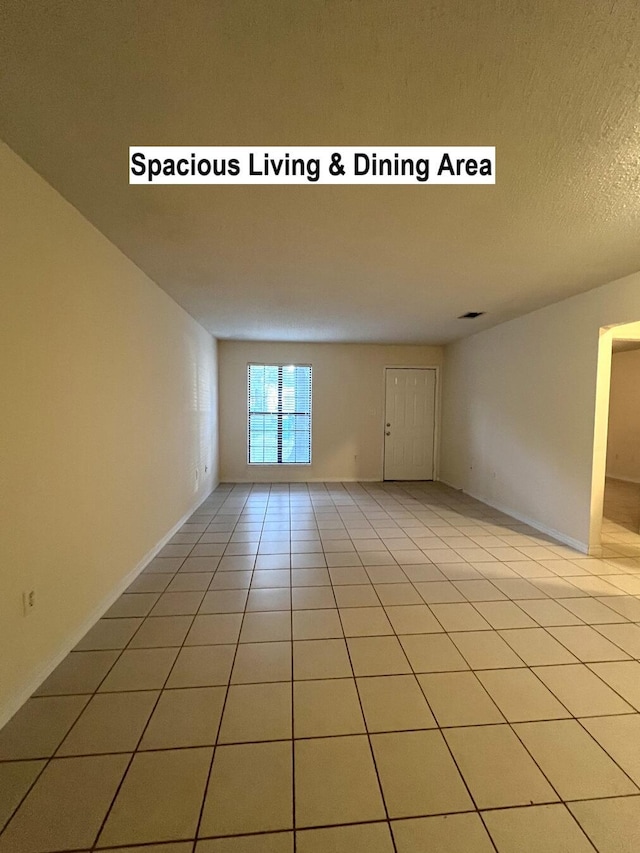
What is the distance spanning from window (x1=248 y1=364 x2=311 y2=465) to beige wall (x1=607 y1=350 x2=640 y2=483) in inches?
222

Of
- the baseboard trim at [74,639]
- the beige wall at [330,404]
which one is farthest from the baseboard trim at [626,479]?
the baseboard trim at [74,639]

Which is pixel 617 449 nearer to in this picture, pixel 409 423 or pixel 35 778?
pixel 409 423

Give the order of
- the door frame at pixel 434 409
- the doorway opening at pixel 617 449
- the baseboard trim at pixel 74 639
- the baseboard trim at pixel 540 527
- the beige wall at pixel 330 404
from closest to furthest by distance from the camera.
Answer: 1. the baseboard trim at pixel 74 639
2. the doorway opening at pixel 617 449
3. the baseboard trim at pixel 540 527
4. the beige wall at pixel 330 404
5. the door frame at pixel 434 409

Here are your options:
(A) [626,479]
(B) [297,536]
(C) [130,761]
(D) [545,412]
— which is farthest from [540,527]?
(A) [626,479]

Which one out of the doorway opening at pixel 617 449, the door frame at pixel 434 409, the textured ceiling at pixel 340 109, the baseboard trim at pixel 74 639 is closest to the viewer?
the textured ceiling at pixel 340 109

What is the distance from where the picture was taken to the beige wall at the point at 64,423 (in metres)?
1.48

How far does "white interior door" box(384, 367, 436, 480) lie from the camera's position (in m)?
6.23

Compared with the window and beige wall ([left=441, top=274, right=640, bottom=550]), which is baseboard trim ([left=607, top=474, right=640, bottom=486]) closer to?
beige wall ([left=441, top=274, right=640, bottom=550])

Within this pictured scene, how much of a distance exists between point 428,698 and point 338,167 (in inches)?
93.8

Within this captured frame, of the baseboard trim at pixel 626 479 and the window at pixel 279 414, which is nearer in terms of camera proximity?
the window at pixel 279 414

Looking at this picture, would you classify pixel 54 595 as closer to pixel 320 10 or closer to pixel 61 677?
pixel 61 677

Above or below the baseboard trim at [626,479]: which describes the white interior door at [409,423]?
above

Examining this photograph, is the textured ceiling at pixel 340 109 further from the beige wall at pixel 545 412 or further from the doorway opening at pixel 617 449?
the doorway opening at pixel 617 449

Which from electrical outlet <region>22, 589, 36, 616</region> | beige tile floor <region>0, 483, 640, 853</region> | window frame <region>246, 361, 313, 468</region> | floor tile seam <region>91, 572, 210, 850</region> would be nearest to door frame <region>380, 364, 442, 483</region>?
window frame <region>246, 361, 313, 468</region>
